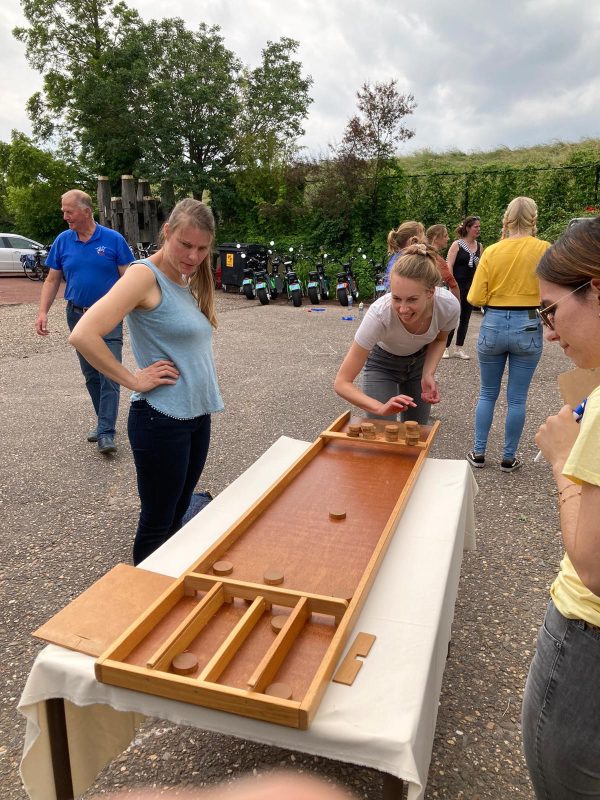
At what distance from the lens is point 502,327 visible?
432 cm

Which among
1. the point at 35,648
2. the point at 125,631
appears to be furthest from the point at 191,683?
the point at 35,648

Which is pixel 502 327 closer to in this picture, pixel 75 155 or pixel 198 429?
pixel 198 429

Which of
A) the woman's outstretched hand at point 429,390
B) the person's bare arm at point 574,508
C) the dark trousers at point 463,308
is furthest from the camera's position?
the dark trousers at point 463,308

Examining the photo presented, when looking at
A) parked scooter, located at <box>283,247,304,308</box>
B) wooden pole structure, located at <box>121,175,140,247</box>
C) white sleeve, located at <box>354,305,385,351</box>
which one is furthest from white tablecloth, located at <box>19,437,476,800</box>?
wooden pole structure, located at <box>121,175,140,247</box>

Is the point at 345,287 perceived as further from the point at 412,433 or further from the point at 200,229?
the point at 200,229

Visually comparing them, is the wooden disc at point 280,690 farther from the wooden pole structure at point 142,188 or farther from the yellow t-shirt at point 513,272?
the wooden pole structure at point 142,188

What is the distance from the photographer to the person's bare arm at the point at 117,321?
7.72 feet

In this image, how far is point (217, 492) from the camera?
4.39 meters

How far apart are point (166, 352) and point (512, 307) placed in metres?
2.80

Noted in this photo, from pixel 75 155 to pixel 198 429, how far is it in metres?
27.7

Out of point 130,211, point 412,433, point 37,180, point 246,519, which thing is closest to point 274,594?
point 246,519

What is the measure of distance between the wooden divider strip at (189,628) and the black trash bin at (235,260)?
45.1ft

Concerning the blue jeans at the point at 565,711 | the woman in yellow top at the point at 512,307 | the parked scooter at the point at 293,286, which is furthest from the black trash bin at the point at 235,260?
the blue jeans at the point at 565,711

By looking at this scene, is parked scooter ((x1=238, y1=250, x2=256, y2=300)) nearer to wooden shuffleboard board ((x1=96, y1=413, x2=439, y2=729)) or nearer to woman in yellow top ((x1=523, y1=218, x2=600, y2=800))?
wooden shuffleboard board ((x1=96, y1=413, x2=439, y2=729))
